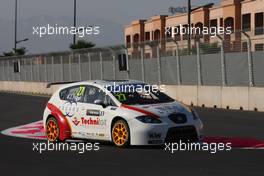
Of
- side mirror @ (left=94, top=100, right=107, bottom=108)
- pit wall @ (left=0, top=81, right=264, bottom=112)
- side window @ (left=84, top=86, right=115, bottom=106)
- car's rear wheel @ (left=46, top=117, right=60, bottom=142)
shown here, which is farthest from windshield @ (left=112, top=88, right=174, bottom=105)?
pit wall @ (left=0, top=81, right=264, bottom=112)

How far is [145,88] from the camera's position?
14742 mm

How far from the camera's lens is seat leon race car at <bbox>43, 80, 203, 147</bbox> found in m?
13.4

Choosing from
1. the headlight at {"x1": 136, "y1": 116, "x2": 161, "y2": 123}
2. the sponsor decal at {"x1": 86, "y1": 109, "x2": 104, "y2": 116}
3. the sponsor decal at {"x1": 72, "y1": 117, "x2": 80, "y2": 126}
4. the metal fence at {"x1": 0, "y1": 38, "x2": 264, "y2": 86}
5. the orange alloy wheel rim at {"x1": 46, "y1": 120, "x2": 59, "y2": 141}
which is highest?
the metal fence at {"x1": 0, "y1": 38, "x2": 264, "y2": 86}

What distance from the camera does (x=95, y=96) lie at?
14617mm

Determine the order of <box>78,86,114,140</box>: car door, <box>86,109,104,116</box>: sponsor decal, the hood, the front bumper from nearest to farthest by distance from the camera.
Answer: the front bumper
the hood
<box>78,86,114,140</box>: car door
<box>86,109,104,116</box>: sponsor decal

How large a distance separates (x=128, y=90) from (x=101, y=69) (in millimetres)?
25888

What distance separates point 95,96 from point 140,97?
A: 0.96 metres

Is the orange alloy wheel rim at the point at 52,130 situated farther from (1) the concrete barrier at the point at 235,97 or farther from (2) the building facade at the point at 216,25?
(1) the concrete barrier at the point at 235,97

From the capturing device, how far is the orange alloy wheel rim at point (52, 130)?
15.2 metres

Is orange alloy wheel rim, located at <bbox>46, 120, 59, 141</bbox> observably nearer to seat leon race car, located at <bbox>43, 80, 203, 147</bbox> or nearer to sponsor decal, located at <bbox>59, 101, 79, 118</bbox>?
seat leon race car, located at <bbox>43, 80, 203, 147</bbox>

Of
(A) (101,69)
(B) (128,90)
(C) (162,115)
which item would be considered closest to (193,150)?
(C) (162,115)

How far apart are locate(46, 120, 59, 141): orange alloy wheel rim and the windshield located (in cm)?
174

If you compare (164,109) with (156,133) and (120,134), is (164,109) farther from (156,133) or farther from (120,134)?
(120,134)

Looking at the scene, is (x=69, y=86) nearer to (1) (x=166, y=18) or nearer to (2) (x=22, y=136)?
(2) (x=22, y=136)
